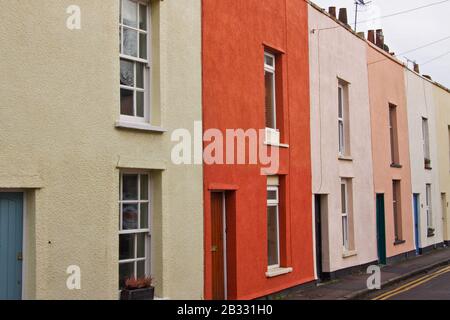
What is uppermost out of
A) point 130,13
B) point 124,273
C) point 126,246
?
point 130,13

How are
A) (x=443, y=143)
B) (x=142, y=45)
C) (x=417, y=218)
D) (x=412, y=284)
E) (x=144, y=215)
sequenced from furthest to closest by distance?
(x=443, y=143)
(x=417, y=218)
(x=412, y=284)
(x=142, y=45)
(x=144, y=215)

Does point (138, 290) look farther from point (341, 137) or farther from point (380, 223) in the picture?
point (380, 223)

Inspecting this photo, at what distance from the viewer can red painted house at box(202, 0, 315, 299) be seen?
1115cm

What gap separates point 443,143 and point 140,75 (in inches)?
820

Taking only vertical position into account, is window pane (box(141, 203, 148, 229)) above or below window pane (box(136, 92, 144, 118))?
below

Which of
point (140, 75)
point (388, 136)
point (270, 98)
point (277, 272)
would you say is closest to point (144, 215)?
point (140, 75)

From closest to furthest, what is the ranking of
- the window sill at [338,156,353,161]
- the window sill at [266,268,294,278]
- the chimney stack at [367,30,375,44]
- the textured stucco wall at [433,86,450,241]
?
the window sill at [266,268,294,278] → the window sill at [338,156,353,161] → the chimney stack at [367,30,375,44] → the textured stucco wall at [433,86,450,241]

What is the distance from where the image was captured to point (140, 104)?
9602 mm

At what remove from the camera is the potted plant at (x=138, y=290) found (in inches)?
344

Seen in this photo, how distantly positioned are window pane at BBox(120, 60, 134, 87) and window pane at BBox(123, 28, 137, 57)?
0.18 metres

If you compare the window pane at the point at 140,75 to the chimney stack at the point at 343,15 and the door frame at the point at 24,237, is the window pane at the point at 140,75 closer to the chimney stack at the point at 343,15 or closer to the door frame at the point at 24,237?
the door frame at the point at 24,237

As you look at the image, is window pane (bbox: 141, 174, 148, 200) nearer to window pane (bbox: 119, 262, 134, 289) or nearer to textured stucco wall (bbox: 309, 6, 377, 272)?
window pane (bbox: 119, 262, 134, 289)

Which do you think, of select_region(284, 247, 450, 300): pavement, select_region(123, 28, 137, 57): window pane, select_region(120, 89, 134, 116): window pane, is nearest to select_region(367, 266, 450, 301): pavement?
select_region(284, 247, 450, 300): pavement

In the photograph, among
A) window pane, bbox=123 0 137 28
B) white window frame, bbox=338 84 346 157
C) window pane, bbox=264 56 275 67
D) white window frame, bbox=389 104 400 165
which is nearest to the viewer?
window pane, bbox=123 0 137 28
